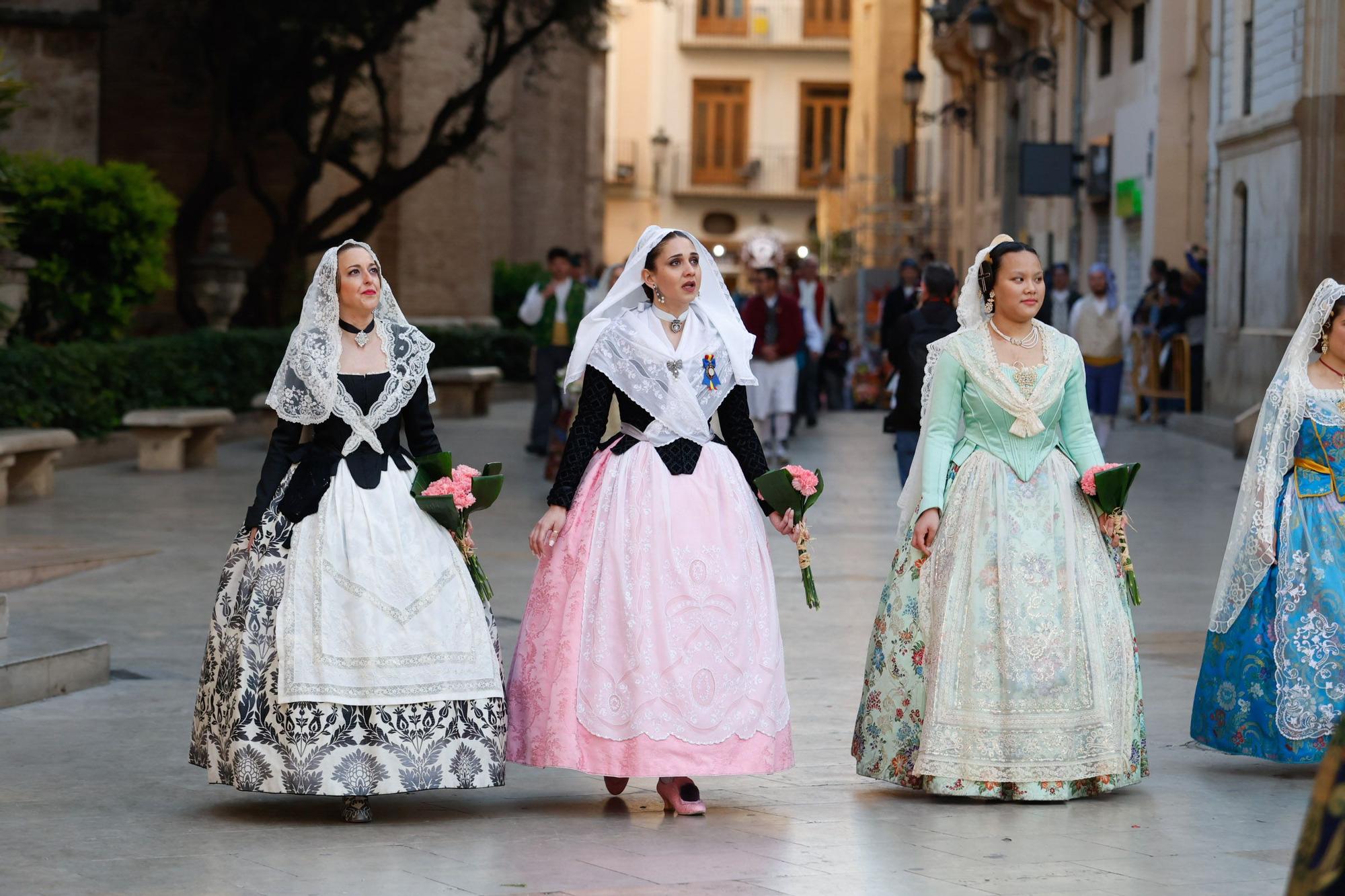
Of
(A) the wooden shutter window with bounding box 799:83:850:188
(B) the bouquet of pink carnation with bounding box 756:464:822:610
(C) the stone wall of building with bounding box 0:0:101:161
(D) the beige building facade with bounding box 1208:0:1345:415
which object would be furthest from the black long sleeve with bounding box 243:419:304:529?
(A) the wooden shutter window with bounding box 799:83:850:188

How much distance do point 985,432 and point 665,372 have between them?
1073mm

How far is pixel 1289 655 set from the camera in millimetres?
6910

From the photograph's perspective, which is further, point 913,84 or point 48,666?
point 913,84

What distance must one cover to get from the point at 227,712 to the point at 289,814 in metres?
0.39

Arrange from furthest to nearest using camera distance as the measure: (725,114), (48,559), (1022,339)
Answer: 1. (725,114)
2. (48,559)
3. (1022,339)

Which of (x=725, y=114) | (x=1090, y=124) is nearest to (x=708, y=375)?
Result: (x=1090, y=124)

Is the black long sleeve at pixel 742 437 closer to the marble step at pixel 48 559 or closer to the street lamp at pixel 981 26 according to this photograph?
the marble step at pixel 48 559

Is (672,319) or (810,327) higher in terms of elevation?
(810,327)

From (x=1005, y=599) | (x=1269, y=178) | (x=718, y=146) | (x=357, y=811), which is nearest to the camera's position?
(x=357, y=811)

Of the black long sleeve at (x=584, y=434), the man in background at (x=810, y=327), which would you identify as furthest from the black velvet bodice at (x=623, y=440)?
the man in background at (x=810, y=327)

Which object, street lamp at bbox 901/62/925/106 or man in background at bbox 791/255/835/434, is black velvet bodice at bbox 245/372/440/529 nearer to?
man in background at bbox 791/255/835/434

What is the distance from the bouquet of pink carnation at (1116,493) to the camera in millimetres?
6492

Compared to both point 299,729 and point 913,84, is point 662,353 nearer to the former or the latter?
point 299,729

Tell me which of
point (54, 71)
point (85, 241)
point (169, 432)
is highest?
point (54, 71)
